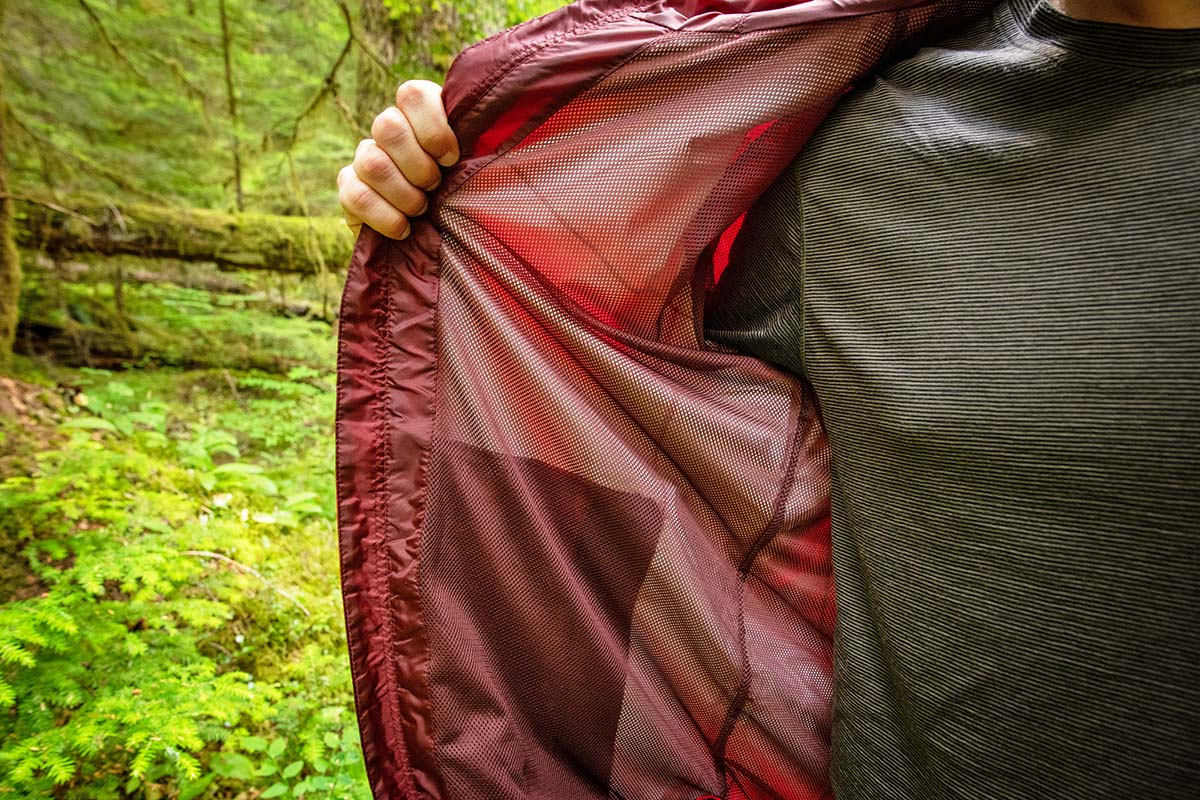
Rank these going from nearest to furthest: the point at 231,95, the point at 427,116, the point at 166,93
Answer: the point at 427,116 < the point at 231,95 < the point at 166,93

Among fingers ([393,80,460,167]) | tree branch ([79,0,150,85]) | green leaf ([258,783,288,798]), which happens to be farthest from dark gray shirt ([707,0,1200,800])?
tree branch ([79,0,150,85])

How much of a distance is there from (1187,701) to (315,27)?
5957 mm

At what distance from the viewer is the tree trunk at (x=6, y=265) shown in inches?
126

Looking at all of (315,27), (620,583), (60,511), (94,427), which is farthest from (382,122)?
(315,27)

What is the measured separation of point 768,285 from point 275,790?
200cm

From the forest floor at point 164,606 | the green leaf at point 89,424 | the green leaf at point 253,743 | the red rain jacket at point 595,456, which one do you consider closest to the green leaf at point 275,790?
the forest floor at point 164,606

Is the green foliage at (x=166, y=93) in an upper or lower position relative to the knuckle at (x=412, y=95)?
upper

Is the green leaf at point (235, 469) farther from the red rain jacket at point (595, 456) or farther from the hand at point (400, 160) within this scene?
the hand at point (400, 160)

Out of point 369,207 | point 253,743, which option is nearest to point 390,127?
point 369,207

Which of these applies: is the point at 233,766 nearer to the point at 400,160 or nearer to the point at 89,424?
the point at 400,160

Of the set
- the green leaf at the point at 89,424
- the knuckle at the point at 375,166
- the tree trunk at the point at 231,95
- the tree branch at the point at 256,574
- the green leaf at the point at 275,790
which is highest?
the tree trunk at the point at 231,95

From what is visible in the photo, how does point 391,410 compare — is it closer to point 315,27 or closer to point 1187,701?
point 1187,701

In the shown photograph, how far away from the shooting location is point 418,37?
371 centimetres

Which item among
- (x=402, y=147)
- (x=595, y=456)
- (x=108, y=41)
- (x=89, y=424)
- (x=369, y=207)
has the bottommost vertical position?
(x=89, y=424)
